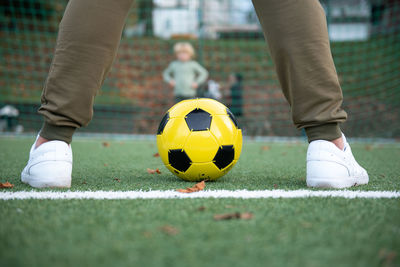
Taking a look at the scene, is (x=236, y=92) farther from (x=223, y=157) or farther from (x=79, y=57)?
(x=79, y=57)

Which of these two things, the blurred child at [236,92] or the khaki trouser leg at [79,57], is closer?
the khaki trouser leg at [79,57]

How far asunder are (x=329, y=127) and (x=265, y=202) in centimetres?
57

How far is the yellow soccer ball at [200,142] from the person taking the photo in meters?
2.04

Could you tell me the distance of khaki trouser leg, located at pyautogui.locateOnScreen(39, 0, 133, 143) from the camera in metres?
1.76

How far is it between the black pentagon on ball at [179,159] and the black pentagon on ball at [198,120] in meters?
0.13

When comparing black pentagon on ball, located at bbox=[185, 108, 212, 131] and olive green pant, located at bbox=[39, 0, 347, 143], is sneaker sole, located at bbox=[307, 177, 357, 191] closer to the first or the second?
olive green pant, located at bbox=[39, 0, 347, 143]

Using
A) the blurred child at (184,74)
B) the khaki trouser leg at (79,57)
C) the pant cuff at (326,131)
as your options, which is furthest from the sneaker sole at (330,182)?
the blurred child at (184,74)

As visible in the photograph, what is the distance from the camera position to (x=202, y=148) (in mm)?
2041

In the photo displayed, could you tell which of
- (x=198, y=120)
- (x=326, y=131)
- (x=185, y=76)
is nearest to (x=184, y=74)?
(x=185, y=76)

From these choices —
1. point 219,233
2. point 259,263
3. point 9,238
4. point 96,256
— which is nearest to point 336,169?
point 219,233

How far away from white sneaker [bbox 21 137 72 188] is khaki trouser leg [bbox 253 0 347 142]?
1045mm

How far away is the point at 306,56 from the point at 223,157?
2.07 feet

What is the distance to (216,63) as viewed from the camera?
11.7 metres

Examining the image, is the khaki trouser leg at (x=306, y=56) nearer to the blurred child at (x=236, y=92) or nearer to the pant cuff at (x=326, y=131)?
the pant cuff at (x=326, y=131)
